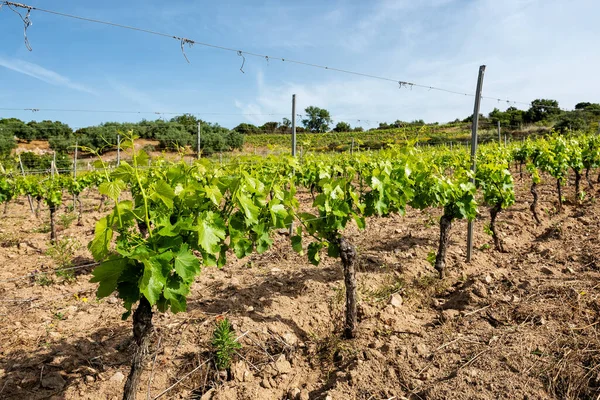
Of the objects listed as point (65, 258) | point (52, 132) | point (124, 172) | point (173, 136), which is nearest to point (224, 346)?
point (124, 172)

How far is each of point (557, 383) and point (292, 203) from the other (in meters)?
2.28

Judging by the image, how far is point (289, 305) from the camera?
3949mm

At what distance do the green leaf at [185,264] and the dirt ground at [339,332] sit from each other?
46.5 inches

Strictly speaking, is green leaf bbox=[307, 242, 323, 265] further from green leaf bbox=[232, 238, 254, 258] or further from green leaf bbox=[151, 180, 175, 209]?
green leaf bbox=[151, 180, 175, 209]

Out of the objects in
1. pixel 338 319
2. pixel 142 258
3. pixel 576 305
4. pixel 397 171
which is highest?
pixel 397 171

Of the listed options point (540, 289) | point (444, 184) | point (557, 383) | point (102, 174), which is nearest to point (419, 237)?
point (444, 184)

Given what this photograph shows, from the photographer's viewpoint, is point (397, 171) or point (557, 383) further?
point (397, 171)

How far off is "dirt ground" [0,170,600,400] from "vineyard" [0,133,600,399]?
16mm

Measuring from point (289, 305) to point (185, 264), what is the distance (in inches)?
82.4

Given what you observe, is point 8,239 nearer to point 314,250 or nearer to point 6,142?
point 314,250

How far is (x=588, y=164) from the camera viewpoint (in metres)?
8.75

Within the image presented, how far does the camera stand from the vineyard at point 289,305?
2273mm

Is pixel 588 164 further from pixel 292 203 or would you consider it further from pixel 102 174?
pixel 102 174

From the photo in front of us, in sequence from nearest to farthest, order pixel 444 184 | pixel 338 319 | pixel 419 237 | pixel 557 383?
pixel 557 383, pixel 338 319, pixel 444 184, pixel 419 237
